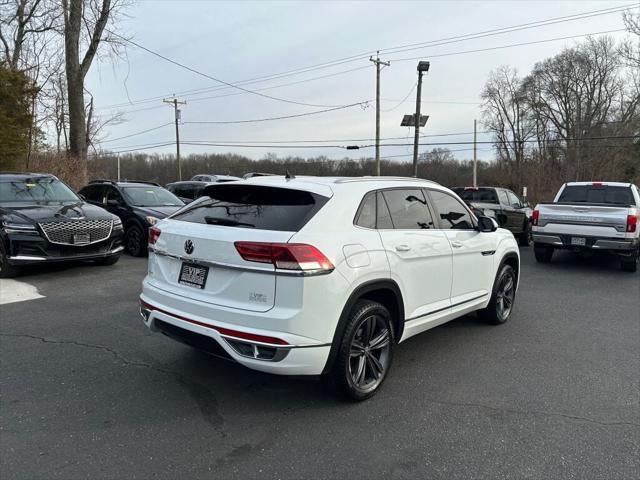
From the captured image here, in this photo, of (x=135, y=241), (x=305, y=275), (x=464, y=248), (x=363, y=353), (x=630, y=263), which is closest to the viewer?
(x=305, y=275)

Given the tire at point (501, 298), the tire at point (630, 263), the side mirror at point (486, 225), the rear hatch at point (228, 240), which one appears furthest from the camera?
the tire at point (630, 263)

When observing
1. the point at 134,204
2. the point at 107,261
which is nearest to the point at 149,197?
the point at 134,204

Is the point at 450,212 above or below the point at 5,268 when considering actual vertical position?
above

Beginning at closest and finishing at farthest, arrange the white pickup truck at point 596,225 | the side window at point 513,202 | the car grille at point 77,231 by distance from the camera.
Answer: the car grille at point 77,231
the white pickup truck at point 596,225
the side window at point 513,202

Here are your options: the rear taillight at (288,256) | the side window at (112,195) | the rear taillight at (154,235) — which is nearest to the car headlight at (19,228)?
the side window at (112,195)

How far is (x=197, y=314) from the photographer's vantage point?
3.33 metres

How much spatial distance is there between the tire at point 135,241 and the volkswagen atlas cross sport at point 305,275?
6658 millimetres

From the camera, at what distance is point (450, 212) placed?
4.80 meters

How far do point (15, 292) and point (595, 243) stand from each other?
1040cm

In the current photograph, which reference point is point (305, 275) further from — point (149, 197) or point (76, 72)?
point (76, 72)

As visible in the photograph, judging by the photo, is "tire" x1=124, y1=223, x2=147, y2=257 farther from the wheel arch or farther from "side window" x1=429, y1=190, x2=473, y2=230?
the wheel arch

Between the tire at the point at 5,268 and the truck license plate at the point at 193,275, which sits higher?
the truck license plate at the point at 193,275

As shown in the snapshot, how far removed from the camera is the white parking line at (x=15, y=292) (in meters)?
6.46

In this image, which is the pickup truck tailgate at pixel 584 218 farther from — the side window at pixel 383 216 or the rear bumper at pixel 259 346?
the rear bumper at pixel 259 346
